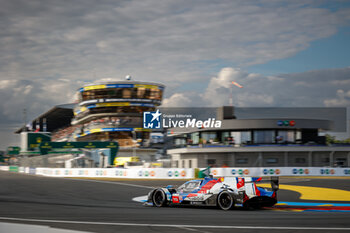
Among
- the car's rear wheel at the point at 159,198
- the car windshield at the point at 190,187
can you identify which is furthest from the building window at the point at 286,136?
the car's rear wheel at the point at 159,198

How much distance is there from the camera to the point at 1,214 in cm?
1181

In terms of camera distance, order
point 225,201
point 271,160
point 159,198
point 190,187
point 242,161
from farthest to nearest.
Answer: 1. point 242,161
2. point 271,160
3. point 159,198
4. point 190,187
5. point 225,201

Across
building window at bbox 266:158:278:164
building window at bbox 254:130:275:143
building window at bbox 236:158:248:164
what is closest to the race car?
building window at bbox 236:158:248:164

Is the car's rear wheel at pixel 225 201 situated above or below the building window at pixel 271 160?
below

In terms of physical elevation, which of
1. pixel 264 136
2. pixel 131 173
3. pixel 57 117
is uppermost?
pixel 57 117

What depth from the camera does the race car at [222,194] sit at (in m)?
14.0

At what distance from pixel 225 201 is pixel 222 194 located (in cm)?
24

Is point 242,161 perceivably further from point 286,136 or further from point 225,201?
point 225,201

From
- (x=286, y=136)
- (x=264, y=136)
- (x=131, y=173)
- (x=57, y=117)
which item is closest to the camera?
(x=131, y=173)

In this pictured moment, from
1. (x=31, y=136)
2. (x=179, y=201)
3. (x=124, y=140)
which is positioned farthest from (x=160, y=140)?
(x=179, y=201)

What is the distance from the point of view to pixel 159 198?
15.4m

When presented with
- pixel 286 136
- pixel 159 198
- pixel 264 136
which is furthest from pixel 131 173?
pixel 159 198

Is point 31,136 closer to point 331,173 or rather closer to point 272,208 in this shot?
point 331,173

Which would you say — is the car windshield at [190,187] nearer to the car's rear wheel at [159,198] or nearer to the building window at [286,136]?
the car's rear wheel at [159,198]
